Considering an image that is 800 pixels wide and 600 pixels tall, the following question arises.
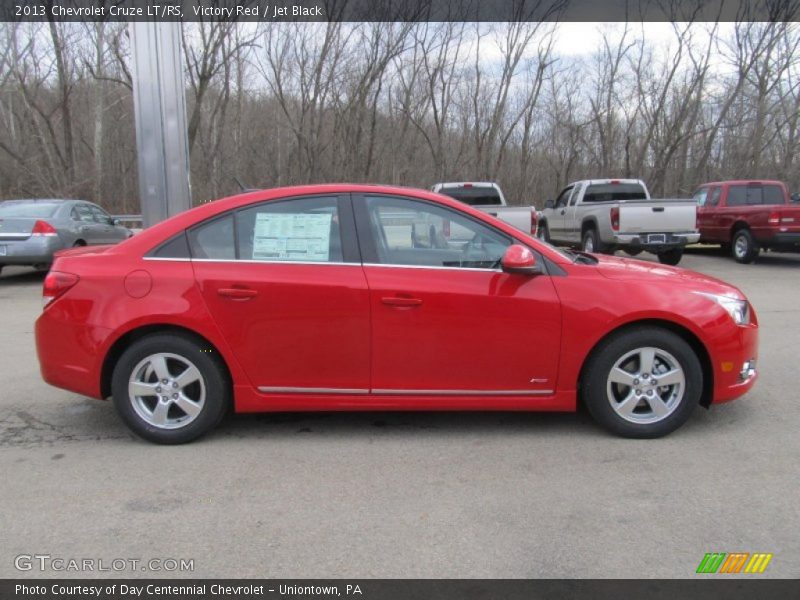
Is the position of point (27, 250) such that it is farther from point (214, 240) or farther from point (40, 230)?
point (214, 240)

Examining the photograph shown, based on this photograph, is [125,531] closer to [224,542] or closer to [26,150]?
[224,542]

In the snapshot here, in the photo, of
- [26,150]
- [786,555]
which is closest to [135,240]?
[786,555]

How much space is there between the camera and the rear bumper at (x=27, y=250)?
422 inches

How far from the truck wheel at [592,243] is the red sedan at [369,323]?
9312 millimetres

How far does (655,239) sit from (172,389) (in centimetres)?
1066

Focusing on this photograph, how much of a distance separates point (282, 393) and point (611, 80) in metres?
28.4

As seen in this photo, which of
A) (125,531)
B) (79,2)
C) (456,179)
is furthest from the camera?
(456,179)

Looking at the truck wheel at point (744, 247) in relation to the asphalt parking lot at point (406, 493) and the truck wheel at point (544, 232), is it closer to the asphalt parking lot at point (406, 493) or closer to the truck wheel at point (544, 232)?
the truck wheel at point (544, 232)

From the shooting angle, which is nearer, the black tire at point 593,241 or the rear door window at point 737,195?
the black tire at point 593,241

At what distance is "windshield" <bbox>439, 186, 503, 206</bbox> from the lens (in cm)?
1442

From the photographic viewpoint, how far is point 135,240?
13.4 feet

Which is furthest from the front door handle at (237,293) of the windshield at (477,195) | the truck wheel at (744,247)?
the truck wheel at (744,247)

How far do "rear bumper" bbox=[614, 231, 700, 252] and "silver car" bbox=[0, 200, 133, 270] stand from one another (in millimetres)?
10428
